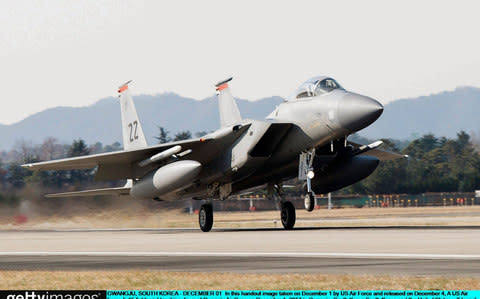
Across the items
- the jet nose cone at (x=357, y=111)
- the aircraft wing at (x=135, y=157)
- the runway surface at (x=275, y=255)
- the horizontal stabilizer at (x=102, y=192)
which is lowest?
the runway surface at (x=275, y=255)

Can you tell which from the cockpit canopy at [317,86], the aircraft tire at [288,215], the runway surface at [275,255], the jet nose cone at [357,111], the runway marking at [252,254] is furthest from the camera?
the aircraft tire at [288,215]

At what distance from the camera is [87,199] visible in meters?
28.5

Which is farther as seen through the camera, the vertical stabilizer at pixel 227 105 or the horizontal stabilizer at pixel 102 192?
the horizontal stabilizer at pixel 102 192

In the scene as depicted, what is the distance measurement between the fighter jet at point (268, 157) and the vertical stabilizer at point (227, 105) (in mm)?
283

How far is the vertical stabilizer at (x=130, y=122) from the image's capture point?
93.1ft

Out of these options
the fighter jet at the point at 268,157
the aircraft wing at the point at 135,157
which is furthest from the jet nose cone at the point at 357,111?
the aircraft wing at the point at 135,157

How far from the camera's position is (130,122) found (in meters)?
28.6

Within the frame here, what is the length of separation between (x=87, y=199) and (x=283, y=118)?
31.2 feet

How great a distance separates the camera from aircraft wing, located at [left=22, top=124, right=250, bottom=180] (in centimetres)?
2278

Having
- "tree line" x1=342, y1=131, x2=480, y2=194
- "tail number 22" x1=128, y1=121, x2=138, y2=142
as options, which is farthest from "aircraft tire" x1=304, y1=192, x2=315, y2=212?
"tree line" x1=342, y1=131, x2=480, y2=194

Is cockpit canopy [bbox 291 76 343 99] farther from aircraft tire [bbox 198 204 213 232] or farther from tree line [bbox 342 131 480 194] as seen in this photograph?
tree line [bbox 342 131 480 194]

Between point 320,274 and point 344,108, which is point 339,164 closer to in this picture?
point 344,108

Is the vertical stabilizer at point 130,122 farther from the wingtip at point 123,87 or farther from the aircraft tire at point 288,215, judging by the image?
the aircraft tire at point 288,215

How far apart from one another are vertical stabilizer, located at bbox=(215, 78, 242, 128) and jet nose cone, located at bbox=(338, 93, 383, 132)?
6.24 m
